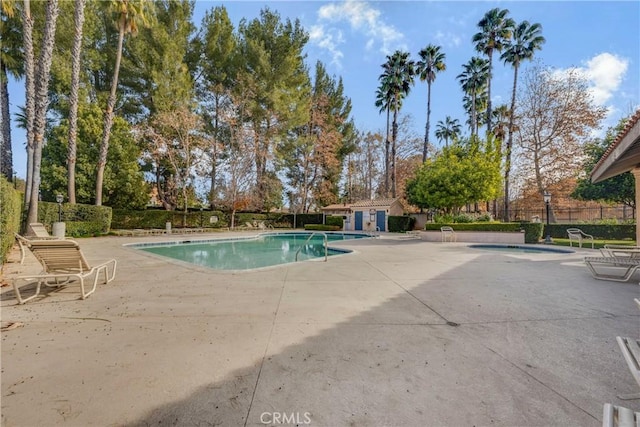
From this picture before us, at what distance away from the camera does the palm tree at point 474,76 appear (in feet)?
79.9

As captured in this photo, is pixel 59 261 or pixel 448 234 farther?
pixel 448 234

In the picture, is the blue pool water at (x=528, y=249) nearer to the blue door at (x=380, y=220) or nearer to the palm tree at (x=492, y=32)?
the blue door at (x=380, y=220)

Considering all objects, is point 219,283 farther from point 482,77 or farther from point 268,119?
point 482,77

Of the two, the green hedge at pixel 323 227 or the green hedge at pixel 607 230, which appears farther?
the green hedge at pixel 323 227

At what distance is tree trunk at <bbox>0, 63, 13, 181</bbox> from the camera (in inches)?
645

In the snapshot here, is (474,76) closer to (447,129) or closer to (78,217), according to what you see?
(447,129)

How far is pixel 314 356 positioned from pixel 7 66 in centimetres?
2693

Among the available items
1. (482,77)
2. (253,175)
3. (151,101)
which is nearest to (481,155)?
(482,77)

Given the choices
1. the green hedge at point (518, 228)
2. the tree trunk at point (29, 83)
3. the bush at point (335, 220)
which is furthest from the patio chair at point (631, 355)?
the bush at point (335, 220)

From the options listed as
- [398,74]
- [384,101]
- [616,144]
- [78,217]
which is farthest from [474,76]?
[78,217]

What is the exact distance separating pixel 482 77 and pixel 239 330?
29699 millimetres

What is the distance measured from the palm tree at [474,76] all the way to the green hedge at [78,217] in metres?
30.2

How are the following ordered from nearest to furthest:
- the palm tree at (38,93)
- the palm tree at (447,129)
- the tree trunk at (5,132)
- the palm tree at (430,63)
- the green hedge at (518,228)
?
the palm tree at (38,93)
the green hedge at (518,228)
the tree trunk at (5,132)
the palm tree at (430,63)
the palm tree at (447,129)

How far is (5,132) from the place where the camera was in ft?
54.9
